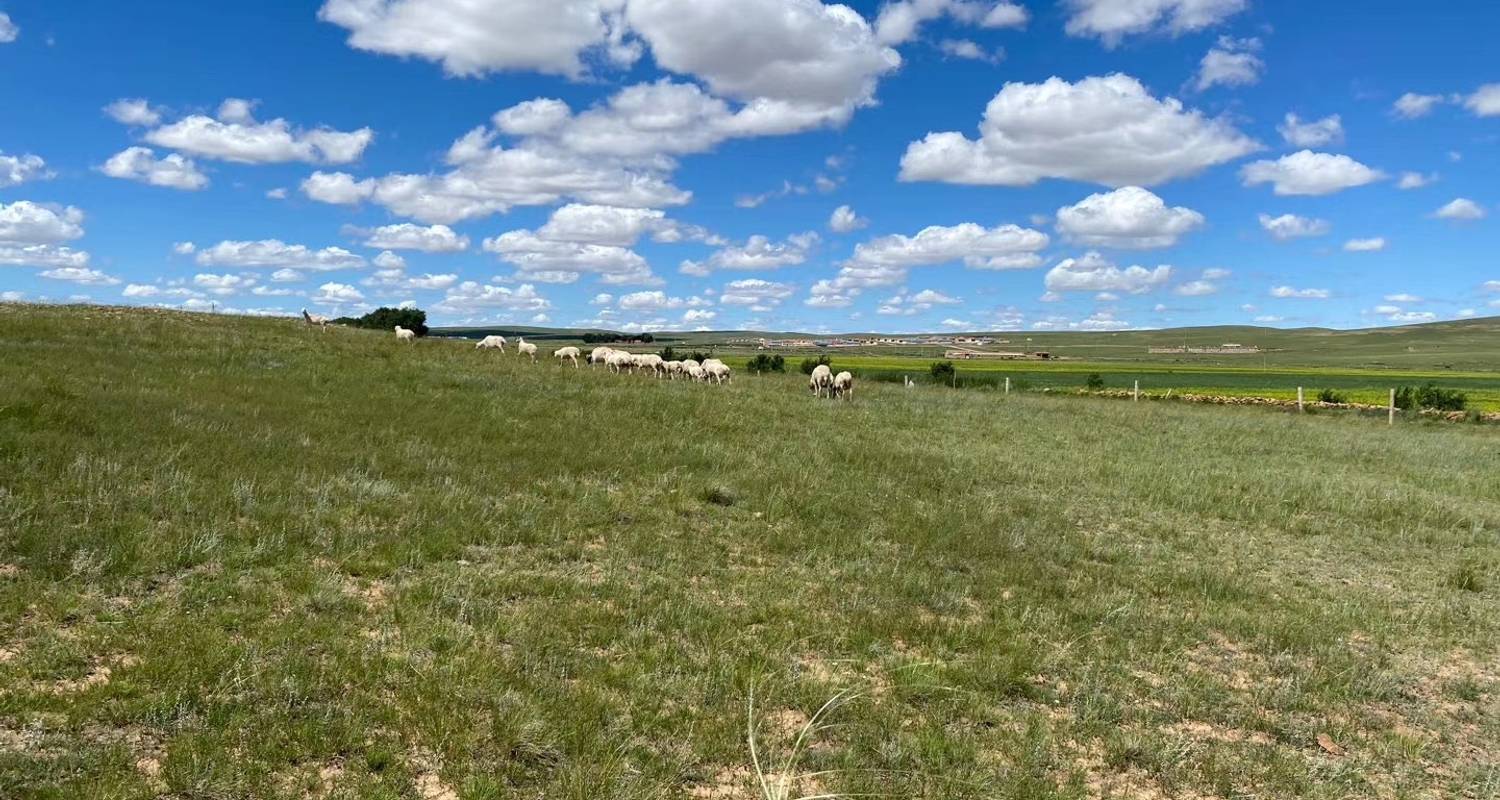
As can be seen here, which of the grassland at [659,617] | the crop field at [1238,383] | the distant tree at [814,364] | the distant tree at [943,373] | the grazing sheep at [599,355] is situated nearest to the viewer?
the grassland at [659,617]

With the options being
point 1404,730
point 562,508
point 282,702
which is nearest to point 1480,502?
point 1404,730

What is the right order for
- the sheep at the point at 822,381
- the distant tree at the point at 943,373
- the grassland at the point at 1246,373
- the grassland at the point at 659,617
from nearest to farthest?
the grassland at the point at 659,617
the sheep at the point at 822,381
the distant tree at the point at 943,373
the grassland at the point at 1246,373

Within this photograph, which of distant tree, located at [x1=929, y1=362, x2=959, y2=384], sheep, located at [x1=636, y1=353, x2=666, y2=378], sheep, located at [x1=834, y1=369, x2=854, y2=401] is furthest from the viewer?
distant tree, located at [x1=929, y1=362, x2=959, y2=384]

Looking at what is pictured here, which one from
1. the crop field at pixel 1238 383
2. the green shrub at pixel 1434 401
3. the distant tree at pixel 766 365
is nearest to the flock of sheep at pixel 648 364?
the crop field at pixel 1238 383

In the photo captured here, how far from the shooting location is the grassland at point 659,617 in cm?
535

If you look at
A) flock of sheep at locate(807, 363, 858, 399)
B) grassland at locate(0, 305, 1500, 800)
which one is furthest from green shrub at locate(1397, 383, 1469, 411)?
grassland at locate(0, 305, 1500, 800)

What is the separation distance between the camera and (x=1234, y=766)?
6094mm

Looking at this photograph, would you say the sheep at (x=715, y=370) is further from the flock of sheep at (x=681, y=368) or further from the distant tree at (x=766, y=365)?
the distant tree at (x=766, y=365)

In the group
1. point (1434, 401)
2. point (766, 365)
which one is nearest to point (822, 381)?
point (766, 365)

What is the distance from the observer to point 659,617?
7941 millimetres

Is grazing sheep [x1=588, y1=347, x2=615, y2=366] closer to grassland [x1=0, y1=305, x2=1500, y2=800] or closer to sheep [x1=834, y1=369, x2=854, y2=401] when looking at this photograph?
sheep [x1=834, y1=369, x2=854, y2=401]

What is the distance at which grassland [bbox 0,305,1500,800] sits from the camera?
5.35m

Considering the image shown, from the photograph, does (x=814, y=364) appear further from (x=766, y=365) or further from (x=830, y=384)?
(x=830, y=384)

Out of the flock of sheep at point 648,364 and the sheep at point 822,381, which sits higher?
the flock of sheep at point 648,364
